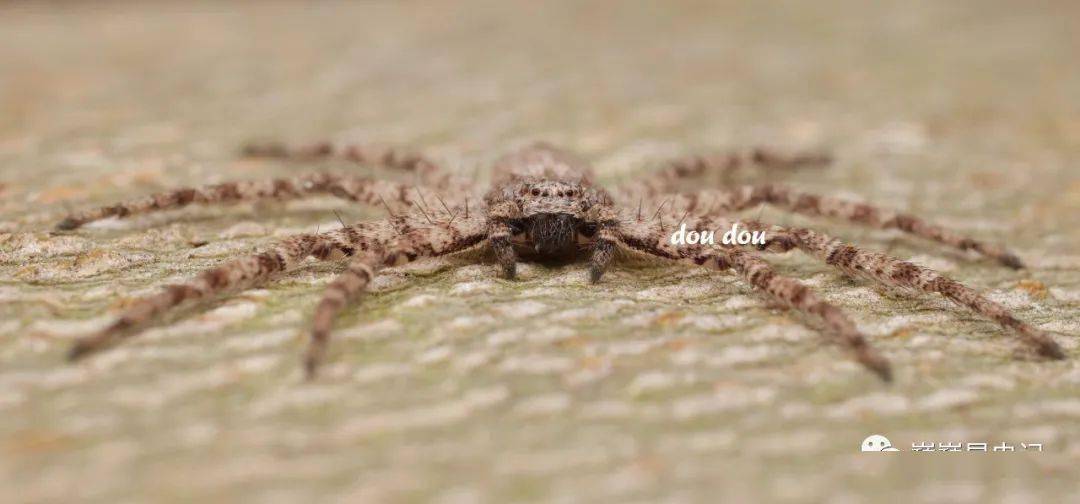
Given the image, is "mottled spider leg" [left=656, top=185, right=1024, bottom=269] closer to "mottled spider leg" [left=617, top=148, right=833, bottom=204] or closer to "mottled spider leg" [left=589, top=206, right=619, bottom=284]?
"mottled spider leg" [left=617, top=148, right=833, bottom=204]

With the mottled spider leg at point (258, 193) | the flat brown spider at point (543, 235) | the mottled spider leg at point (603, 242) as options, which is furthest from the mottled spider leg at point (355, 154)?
the mottled spider leg at point (603, 242)

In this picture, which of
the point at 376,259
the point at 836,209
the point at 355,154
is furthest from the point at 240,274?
the point at 836,209

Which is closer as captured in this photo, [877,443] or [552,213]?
[877,443]

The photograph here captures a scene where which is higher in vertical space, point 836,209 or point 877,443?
point 836,209

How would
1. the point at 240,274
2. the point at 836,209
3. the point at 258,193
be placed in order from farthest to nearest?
1. the point at 836,209
2. the point at 258,193
3. the point at 240,274

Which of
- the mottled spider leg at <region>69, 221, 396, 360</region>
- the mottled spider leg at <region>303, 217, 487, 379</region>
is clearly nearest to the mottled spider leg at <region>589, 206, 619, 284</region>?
the mottled spider leg at <region>303, 217, 487, 379</region>

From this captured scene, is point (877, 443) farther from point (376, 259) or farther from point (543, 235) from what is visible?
point (376, 259)
